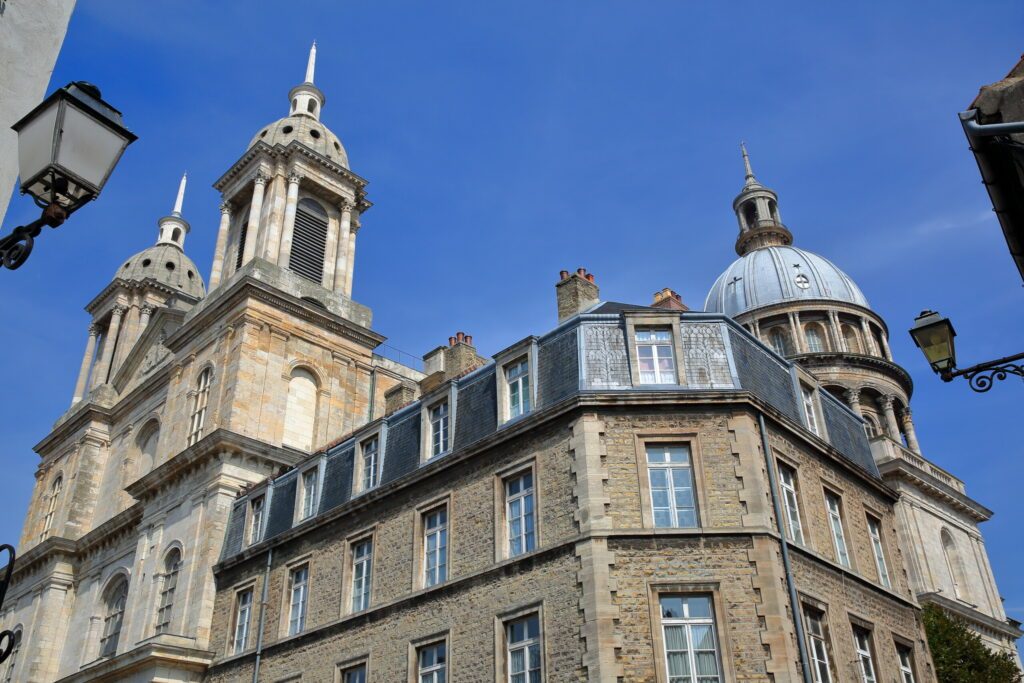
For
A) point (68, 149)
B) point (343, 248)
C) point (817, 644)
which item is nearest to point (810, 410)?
point (817, 644)

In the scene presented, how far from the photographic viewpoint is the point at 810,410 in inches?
835

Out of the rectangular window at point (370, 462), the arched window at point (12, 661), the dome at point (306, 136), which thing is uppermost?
the dome at point (306, 136)

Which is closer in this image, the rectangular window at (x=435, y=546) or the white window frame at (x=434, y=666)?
the white window frame at (x=434, y=666)

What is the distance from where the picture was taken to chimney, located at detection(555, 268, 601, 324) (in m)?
22.3

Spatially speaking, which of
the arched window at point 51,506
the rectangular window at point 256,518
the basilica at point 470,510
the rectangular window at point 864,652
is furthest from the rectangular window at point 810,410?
the arched window at point 51,506

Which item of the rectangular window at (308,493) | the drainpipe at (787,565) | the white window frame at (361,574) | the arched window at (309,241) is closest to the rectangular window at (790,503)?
the drainpipe at (787,565)

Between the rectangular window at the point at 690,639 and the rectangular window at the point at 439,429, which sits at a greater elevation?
the rectangular window at the point at 439,429

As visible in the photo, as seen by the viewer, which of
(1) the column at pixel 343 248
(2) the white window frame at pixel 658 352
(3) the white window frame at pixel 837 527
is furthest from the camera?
(1) the column at pixel 343 248

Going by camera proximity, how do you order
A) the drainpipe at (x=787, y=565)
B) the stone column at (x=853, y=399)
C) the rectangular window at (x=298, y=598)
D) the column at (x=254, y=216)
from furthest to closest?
the stone column at (x=853, y=399) → the column at (x=254, y=216) → the rectangular window at (x=298, y=598) → the drainpipe at (x=787, y=565)

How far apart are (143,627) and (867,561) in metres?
21.2

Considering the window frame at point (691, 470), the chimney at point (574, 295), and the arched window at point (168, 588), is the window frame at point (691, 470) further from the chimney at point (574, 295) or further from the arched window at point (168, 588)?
the arched window at point (168, 588)

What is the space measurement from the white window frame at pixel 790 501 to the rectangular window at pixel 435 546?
699 cm

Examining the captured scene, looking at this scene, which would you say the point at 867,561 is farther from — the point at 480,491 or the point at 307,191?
the point at 307,191

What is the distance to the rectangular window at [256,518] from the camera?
26000mm
